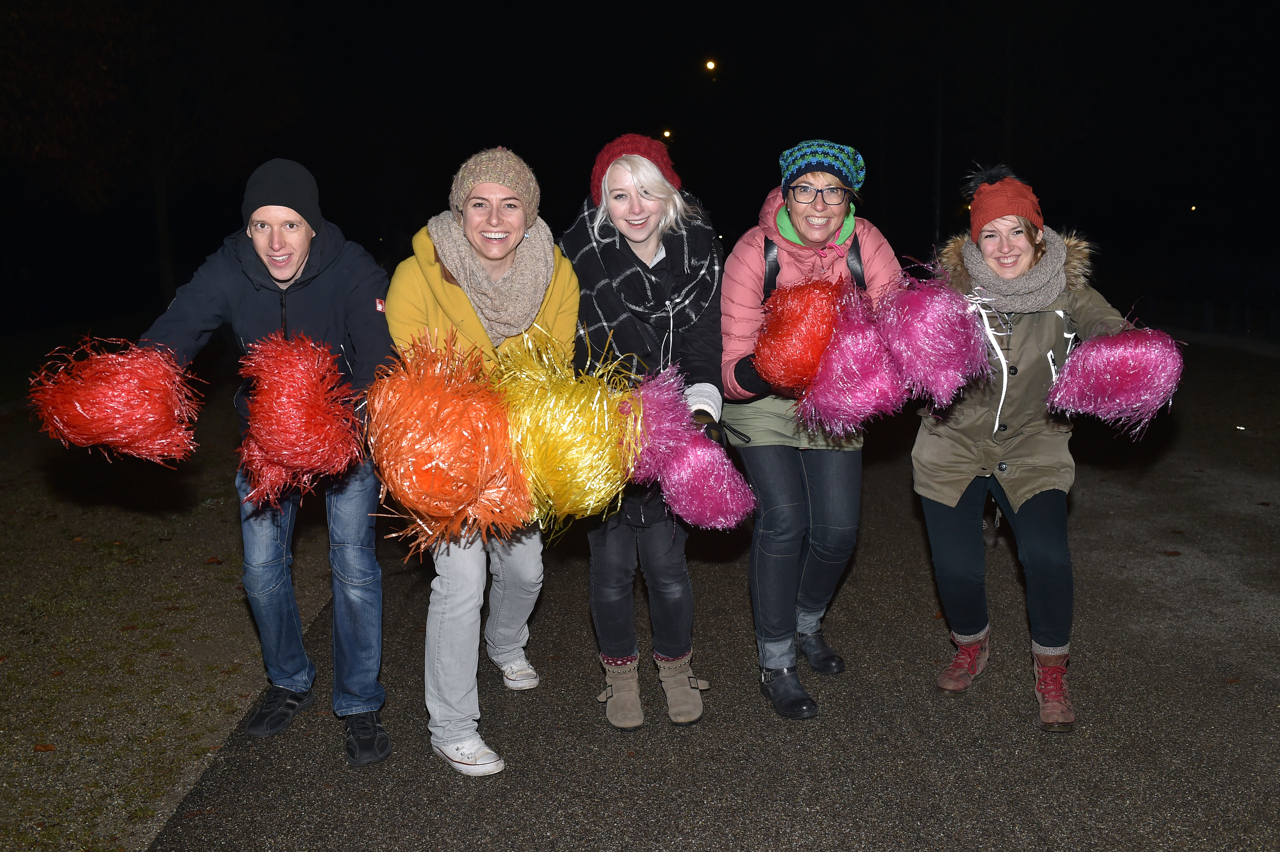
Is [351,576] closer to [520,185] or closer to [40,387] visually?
[40,387]

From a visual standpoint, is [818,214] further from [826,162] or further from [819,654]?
[819,654]

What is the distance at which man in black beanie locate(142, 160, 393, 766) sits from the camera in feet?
10.6

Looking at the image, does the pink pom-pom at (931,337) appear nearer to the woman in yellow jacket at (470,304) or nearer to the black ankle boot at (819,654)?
the woman in yellow jacket at (470,304)

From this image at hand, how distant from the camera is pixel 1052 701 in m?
3.51

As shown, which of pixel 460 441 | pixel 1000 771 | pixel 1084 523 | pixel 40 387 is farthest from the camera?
pixel 1084 523

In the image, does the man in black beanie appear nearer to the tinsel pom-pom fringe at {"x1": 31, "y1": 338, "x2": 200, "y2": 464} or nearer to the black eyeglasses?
the tinsel pom-pom fringe at {"x1": 31, "y1": 338, "x2": 200, "y2": 464}

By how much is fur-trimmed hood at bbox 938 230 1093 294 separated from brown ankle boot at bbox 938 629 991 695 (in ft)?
4.58

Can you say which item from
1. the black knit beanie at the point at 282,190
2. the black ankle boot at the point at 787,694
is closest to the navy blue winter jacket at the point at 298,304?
the black knit beanie at the point at 282,190

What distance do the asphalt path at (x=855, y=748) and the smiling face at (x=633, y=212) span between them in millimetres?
1797

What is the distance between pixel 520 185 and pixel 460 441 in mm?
1015

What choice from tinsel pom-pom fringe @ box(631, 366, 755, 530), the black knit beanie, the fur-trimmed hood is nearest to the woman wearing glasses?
the fur-trimmed hood

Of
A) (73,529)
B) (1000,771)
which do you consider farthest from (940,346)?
(73,529)

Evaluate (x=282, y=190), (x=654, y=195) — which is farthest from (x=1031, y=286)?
(x=282, y=190)

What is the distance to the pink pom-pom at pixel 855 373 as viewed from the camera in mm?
3062
